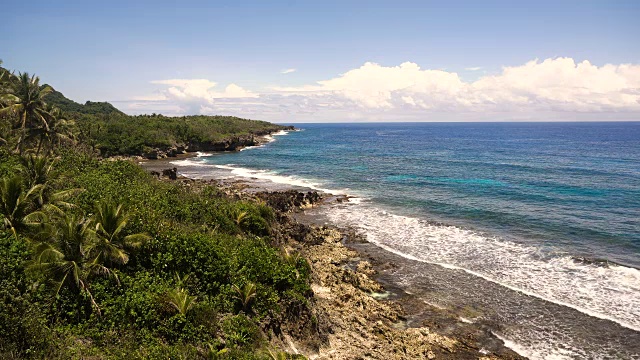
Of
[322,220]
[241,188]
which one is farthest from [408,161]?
[322,220]

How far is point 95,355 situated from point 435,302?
17098 mm

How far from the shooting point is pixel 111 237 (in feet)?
50.8

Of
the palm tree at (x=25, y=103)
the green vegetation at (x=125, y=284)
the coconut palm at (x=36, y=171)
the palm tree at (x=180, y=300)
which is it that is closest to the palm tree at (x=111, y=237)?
the green vegetation at (x=125, y=284)

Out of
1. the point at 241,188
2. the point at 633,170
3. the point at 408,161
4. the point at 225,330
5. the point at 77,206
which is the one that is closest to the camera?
the point at 225,330

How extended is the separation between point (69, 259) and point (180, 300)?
13.8 feet

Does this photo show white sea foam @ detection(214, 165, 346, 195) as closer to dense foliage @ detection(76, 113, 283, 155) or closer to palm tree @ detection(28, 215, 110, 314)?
dense foliage @ detection(76, 113, 283, 155)

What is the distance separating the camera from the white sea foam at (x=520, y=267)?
864 inches

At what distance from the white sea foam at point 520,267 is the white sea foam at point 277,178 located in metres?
17.1

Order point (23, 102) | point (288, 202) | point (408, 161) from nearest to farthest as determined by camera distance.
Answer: point (23, 102) → point (288, 202) → point (408, 161)

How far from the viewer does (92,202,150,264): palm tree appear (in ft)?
49.6

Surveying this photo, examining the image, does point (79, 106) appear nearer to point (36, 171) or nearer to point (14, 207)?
point (36, 171)

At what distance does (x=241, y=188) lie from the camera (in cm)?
5162

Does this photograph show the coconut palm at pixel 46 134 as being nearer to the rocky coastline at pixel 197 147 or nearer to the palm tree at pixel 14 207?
the palm tree at pixel 14 207

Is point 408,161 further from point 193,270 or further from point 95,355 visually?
point 95,355
